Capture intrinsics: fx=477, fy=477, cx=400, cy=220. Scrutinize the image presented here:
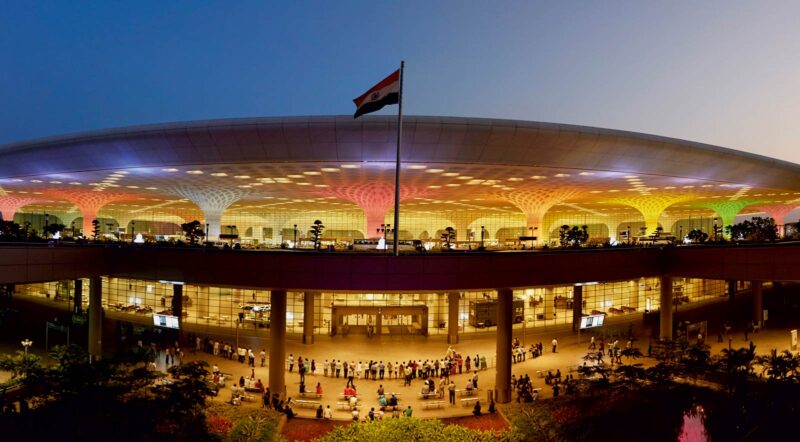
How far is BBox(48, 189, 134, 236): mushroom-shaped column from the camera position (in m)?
52.5

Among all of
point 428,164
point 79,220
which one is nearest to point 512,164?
point 428,164

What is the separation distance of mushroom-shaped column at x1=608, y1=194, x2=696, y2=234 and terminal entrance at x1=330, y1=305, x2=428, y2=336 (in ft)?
96.1

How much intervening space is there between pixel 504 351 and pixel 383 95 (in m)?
12.4

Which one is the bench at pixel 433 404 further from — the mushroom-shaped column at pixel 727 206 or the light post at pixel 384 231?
the mushroom-shaped column at pixel 727 206

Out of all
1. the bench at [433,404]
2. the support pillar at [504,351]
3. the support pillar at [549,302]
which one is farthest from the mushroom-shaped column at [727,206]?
the bench at [433,404]

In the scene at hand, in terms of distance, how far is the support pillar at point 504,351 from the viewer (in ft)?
69.7

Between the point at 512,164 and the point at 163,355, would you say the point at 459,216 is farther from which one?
the point at 163,355

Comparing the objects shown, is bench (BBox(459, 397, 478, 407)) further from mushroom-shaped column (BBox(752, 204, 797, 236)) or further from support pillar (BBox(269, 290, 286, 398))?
mushroom-shaped column (BBox(752, 204, 797, 236))

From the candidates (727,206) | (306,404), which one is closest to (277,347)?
(306,404)

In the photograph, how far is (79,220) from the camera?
11612 cm

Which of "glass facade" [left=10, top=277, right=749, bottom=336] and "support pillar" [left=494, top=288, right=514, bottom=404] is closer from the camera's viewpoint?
"support pillar" [left=494, top=288, right=514, bottom=404]

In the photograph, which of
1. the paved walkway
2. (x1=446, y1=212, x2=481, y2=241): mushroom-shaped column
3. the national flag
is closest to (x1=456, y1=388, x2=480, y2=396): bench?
the paved walkway

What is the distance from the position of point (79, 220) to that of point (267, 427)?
408 feet

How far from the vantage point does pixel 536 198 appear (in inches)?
1922
